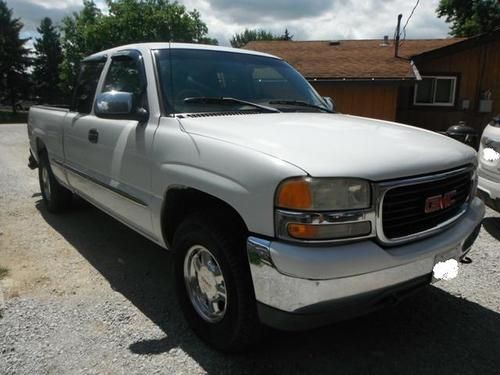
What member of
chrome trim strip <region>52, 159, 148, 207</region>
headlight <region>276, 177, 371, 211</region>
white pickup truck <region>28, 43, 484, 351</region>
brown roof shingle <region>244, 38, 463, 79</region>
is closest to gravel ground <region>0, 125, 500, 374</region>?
white pickup truck <region>28, 43, 484, 351</region>

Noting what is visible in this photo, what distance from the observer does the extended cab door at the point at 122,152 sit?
3.19m

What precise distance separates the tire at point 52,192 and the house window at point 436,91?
12129mm

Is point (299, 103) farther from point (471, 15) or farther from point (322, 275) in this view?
point (471, 15)

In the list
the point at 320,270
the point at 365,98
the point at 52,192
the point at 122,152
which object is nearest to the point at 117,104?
the point at 122,152

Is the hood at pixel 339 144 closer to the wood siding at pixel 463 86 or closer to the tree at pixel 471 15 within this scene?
the wood siding at pixel 463 86

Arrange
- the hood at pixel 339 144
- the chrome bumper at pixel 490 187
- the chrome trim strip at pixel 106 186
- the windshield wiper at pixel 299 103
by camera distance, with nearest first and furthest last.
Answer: the hood at pixel 339 144 < the chrome trim strip at pixel 106 186 < the windshield wiper at pixel 299 103 < the chrome bumper at pixel 490 187

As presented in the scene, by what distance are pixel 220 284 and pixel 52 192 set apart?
151 inches

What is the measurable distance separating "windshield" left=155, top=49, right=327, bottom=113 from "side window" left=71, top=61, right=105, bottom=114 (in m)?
1.19

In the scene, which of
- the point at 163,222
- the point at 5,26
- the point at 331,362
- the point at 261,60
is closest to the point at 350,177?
the point at 331,362

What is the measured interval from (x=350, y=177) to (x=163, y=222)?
145cm

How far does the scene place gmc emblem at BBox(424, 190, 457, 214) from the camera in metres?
2.49

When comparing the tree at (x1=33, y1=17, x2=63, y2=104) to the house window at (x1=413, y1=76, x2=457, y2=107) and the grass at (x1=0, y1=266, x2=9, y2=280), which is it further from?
the grass at (x1=0, y1=266, x2=9, y2=280)

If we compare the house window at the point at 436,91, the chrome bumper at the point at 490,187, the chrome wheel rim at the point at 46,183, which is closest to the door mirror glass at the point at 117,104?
the chrome wheel rim at the point at 46,183

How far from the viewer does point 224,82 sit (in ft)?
11.5
